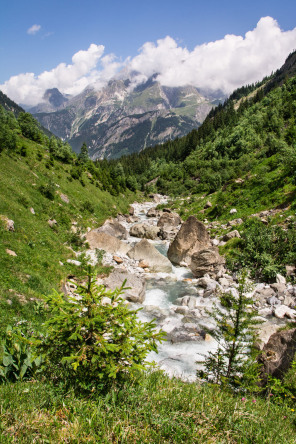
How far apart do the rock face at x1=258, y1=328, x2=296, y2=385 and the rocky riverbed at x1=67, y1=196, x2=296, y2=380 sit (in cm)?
112

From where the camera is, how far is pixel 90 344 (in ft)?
13.0

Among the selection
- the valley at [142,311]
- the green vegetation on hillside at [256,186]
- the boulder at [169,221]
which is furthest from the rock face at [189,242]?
the boulder at [169,221]

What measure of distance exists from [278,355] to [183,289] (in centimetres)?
1115

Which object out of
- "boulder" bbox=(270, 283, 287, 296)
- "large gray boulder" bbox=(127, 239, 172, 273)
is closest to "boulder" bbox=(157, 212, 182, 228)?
"large gray boulder" bbox=(127, 239, 172, 273)

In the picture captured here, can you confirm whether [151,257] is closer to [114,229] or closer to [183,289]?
[183,289]

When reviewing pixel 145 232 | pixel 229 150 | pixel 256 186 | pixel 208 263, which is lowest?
pixel 208 263

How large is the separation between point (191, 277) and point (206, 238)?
5.20m

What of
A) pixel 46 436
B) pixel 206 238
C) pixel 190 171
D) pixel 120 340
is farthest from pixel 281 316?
pixel 190 171

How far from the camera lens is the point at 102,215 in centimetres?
3497

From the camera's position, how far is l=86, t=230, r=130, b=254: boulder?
23.5 m

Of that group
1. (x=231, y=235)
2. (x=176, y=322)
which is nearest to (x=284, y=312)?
(x=176, y=322)

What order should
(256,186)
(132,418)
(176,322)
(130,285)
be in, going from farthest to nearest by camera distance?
1. (256,186)
2. (130,285)
3. (176,322)
4. (132,418)

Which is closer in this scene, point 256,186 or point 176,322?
point 176,322

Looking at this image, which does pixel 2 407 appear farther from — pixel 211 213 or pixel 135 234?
pixel 211 213
